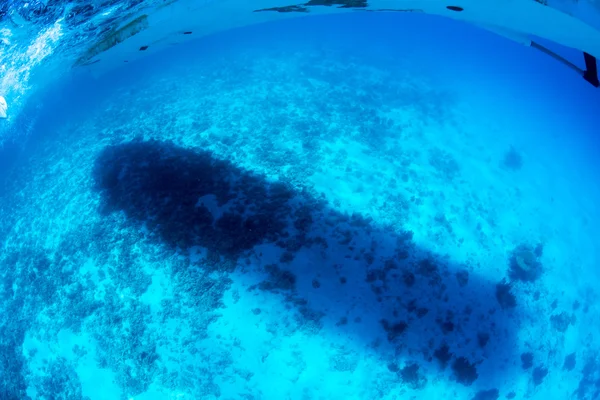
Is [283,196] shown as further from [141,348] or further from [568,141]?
[568,141]

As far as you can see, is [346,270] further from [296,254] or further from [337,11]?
[337,11]

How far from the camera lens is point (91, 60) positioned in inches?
514

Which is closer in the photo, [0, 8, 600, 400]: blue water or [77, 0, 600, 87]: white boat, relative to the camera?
[77, 0, 600, 87]: white boat

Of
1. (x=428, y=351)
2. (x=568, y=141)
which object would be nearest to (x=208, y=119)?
(x=428, y=351)

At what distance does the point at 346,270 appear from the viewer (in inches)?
383

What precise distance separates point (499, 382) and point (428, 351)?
2.96 m

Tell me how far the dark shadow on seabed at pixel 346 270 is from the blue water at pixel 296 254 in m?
0.06

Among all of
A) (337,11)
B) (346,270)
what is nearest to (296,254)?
(346,270)

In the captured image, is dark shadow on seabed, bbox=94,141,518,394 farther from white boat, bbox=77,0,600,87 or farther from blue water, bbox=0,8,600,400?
white boat, bbox=77,0,600,87

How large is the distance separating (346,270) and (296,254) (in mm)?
1573

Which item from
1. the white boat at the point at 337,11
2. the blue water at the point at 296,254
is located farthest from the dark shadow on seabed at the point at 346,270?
the white boat at the point at 337,11

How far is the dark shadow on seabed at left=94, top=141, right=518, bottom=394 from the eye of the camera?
9250 millimetres

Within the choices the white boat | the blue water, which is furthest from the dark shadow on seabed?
the white boat

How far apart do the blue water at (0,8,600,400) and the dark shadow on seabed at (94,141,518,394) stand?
0.06m
